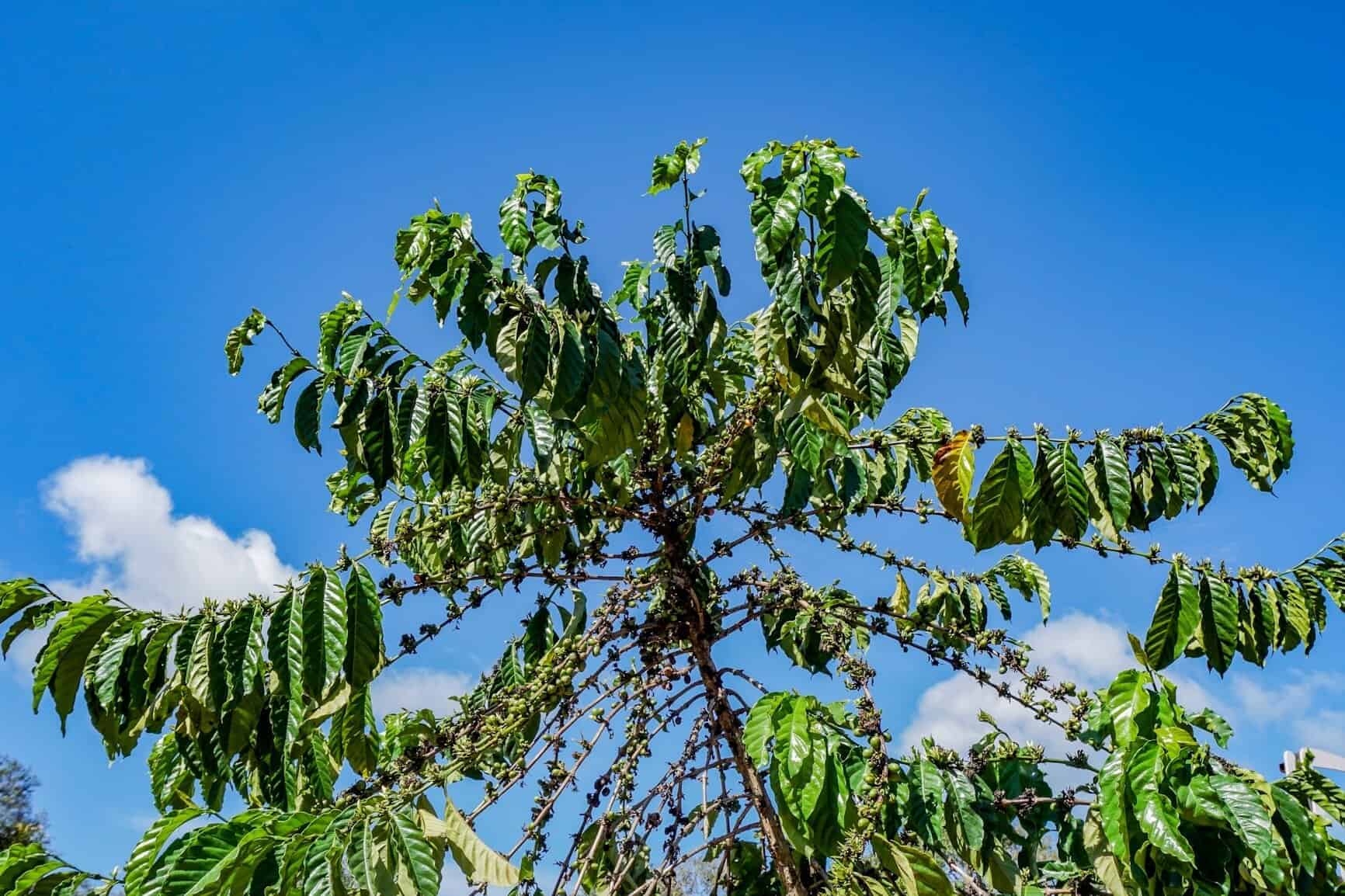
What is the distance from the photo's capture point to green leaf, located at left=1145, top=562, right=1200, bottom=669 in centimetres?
222

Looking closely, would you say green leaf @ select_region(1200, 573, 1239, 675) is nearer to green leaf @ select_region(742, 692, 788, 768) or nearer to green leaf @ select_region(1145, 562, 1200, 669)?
green leaf @ select_region(1145, 562, 1200, 669)

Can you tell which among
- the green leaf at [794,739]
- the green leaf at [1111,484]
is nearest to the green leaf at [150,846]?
the green leaf at [794,739]

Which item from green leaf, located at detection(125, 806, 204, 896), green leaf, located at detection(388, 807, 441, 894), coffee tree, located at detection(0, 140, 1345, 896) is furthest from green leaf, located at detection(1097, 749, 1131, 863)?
green leaf, located at detection(125, 806, 204, 896)

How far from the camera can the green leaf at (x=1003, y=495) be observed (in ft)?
7.19

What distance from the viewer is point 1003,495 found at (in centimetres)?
220

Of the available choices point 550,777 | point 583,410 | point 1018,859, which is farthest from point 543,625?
point 1018,859

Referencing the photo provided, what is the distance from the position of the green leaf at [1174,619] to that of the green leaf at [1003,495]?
358 mm

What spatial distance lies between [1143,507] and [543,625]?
1688mm

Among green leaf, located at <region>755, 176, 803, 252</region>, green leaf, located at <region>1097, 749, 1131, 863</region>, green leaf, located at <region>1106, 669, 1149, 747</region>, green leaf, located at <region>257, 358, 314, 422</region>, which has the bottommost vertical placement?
green leaf, located at <region>1097, 749, 1131, 863</region>

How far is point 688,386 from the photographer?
2812 mm

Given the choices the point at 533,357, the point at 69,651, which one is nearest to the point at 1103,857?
the point at 533,357

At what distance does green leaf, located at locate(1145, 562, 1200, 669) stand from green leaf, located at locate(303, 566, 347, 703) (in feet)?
A: 5.48

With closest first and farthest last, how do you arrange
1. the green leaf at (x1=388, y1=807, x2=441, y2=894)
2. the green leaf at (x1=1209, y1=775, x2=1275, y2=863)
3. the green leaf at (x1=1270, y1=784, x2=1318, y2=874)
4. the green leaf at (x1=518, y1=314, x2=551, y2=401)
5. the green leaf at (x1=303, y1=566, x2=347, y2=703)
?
the green leaf at (x1=388, y1=807, x2=441, y2=894) < the green leaf at (x1=1209, y1=775, x2=1275, y2=863) < the green leaf at (x1=303, y1=566, x2=347, y2=703) < the green leaf at (x1=1270, y1=784, x2=1318, y2=874) < the green leaf at (x1=518, y1=314, x2=551, y2=401)

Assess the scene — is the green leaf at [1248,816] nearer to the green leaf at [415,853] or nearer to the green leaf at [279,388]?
the green leaf at [415,853]
